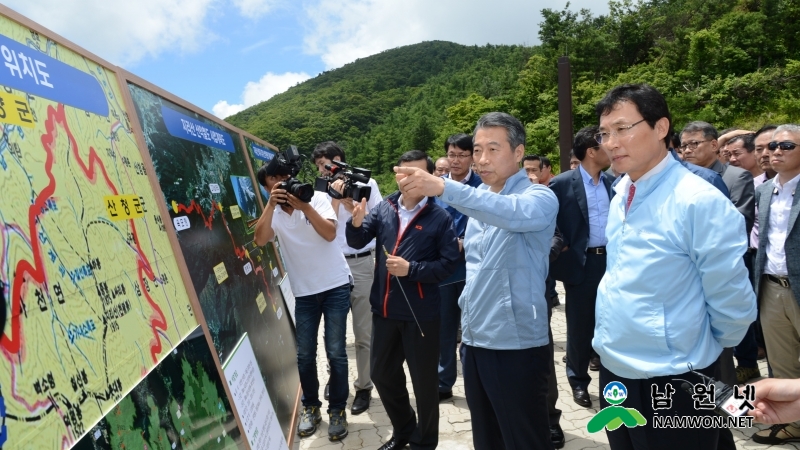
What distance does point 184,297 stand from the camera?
2182 mm

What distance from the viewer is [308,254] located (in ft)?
10.9

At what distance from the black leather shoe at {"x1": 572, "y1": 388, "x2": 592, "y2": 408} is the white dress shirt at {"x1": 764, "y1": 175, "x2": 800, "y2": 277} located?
4.94 feet

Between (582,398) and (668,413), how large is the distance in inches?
79.8

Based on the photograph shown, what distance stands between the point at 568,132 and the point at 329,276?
658 centimetres

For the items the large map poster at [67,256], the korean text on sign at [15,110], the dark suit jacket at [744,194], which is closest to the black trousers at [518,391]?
the large map poster at [67,256]

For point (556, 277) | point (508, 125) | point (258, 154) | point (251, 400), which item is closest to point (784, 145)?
point (556, 277)

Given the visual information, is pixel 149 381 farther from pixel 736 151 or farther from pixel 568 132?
pixel 568 132

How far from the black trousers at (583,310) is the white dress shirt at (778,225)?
→ 3.31ft

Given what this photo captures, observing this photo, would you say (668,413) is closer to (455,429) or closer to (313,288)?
(455,429)

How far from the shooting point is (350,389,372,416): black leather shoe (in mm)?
3729

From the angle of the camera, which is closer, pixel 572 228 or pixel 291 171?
pixel 291 171

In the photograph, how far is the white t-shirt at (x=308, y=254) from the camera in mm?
3316

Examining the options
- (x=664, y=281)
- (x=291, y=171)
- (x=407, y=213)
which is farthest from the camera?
(x=291, y=171)

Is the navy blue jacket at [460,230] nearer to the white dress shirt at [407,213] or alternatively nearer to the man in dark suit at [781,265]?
the white dress shirt at [407,213]
